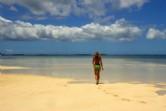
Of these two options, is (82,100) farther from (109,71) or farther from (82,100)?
(109,71)

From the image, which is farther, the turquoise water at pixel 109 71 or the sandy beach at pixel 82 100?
the turquoise water at pixel 109 71

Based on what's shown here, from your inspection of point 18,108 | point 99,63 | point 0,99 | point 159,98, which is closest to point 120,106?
point 159,98

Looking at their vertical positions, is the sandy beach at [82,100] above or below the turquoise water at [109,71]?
above

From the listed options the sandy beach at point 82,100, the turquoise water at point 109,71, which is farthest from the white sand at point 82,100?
the turquoise water at point 109,71

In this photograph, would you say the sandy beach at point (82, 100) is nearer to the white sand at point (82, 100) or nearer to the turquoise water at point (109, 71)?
the white sand at point (82, 100)

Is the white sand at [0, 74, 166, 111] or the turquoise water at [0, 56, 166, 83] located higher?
the white sand at [0, 74, 166, 111]

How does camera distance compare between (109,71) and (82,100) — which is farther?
(109,71)

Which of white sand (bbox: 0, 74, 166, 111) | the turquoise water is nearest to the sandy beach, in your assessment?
white sand (bbox: 0, 74, 166, 111)

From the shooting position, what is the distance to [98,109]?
33.4 ft

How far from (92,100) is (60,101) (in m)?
1.15

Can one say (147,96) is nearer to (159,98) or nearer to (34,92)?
(159,98)

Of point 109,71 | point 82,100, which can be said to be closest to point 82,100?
point 82,100

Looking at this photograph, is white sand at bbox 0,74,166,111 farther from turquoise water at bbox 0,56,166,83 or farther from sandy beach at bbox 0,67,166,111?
turquoise water at bbox 0,56,166,83

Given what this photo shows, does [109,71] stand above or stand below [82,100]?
below
